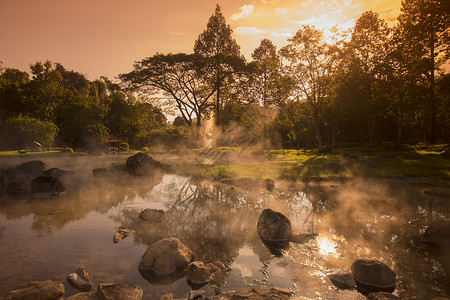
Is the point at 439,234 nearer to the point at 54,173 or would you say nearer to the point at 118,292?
the point at 118,292

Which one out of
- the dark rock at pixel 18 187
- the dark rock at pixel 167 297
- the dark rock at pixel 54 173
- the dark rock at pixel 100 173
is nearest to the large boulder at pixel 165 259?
the dark rock at pixel 167 297

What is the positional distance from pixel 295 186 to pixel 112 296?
1375cm

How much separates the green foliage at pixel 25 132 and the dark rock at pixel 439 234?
137 ft

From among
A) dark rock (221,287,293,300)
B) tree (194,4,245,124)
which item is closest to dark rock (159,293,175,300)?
dark rock (221,287,293,300)

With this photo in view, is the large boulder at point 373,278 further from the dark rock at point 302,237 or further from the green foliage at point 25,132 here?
the green foliage at point 25,132

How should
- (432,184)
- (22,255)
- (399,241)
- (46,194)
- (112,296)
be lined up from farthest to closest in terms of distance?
(432,184) → (46,194) → (399,241) → (22,255) → (112,296)

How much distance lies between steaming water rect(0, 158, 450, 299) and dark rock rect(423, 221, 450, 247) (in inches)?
12.6

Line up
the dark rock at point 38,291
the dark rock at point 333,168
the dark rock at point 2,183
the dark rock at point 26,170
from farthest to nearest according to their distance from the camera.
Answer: the dark rock at point 333,168 → the dark rock at point 26,170 → the dark rock at point 2,183 → the dark rock at point 38,291

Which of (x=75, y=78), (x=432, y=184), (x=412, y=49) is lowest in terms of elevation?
(x=432, y=184)

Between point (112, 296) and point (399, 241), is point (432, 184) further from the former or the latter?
point (112, 296)

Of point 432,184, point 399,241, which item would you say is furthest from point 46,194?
point 432,184

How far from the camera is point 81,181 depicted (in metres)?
19.2

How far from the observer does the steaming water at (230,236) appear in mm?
6055

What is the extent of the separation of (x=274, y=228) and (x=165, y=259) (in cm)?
379
